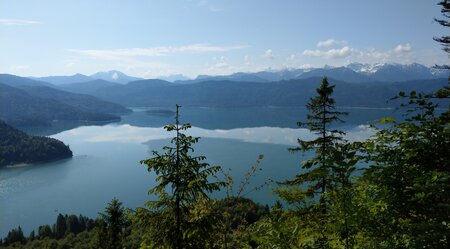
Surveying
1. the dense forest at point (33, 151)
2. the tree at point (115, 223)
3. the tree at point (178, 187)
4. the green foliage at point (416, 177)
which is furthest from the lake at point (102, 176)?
the green foliage at point (416, 177)

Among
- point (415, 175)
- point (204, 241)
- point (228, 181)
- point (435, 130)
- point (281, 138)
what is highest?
point (435, 130)

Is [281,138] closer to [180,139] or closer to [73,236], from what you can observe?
[73,236]

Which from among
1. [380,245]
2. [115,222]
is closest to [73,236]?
[115,222]

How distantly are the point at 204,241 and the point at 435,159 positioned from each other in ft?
18.2

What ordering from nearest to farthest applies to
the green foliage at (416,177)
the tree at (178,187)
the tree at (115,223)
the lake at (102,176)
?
the green foliage at (416,177) → the tree at (178,187) → the tree at (115,223) → the lake at (102,176)

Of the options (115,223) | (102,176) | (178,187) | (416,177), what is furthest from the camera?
(102,176)

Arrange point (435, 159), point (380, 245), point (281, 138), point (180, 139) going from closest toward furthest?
point (380, 245)
point (435, 159)
point (180, 139)
point (281, 138)

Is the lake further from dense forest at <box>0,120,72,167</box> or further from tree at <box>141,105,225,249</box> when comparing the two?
tree at <box>141,105,225,249</box>

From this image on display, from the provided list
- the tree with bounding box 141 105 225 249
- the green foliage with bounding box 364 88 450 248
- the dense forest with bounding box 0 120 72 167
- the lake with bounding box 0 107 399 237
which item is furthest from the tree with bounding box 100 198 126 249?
the dense forest with bounding box 0 120 72 167

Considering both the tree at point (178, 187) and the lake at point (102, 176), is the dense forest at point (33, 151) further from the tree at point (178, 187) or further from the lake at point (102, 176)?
the tree at point (178, 187)

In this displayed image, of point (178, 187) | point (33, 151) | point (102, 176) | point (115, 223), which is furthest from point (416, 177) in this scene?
point (33, 151)

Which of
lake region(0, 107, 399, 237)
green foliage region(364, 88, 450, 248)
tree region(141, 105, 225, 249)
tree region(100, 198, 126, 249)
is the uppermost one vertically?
green foliage region(364, 88, 450, 248)

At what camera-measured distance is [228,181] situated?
6734 millimetres

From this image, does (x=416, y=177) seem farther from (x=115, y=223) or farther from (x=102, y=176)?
(x=102, y=176)
